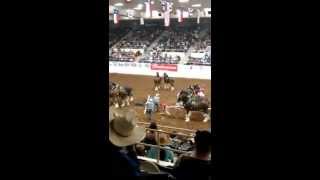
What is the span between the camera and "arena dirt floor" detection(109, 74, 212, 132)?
8.62 m

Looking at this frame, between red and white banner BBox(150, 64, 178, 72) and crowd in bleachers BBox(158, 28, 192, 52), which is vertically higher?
crowd in bleachers BBox(158, 28, 192, 52)

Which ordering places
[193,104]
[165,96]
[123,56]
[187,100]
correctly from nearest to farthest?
[193,104] → [187,100] → [165,96] → [123,56]

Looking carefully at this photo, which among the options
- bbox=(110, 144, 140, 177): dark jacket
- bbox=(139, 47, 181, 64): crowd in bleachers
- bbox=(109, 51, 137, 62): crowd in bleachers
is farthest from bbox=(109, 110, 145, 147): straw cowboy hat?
bbox=(109, 51, 137, 62): crowd in bleachers

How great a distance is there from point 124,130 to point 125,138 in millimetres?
43

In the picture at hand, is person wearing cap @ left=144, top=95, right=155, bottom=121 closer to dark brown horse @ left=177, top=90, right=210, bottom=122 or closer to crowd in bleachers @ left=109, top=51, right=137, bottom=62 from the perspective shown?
dark brown horse @ left=177, top=90, right=210, bottom=122

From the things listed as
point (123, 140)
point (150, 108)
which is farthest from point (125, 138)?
point (150, 108)

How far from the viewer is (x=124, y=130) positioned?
83.7 inches

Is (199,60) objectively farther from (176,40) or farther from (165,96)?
(176,40)

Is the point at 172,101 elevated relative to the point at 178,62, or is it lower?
lower

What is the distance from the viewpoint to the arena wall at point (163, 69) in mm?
12504
